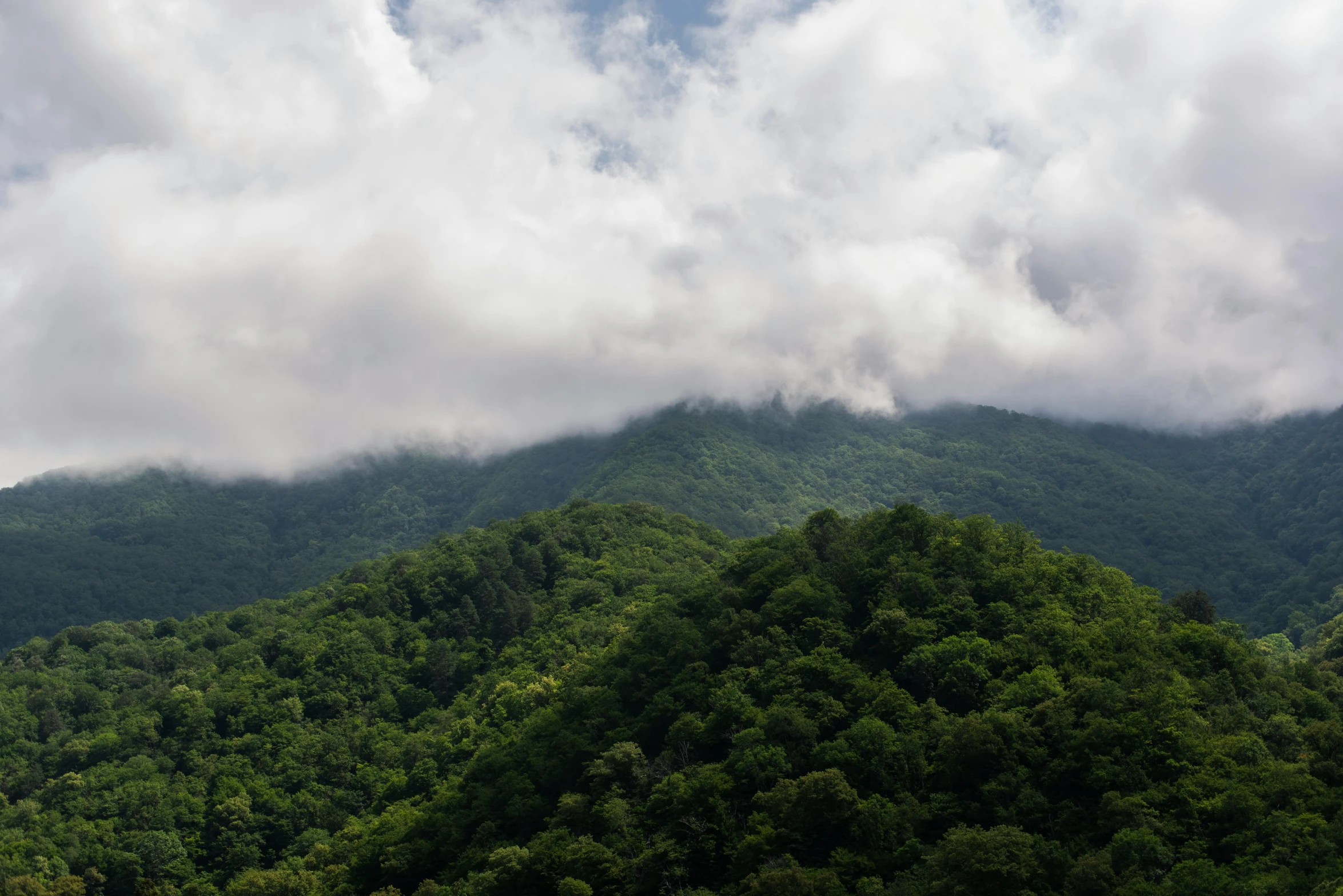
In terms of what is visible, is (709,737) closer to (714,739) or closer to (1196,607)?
(714,739)

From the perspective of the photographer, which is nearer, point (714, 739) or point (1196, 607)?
point (714, 739)

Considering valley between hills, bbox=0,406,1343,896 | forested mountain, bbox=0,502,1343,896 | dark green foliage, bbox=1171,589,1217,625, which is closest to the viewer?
forested mountain, bbox=0,502,1343,896

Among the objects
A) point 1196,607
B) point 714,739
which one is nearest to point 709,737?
point 714,739

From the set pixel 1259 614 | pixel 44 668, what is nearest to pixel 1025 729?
pixel 44 668

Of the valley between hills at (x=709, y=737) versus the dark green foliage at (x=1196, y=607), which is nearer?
the valley between hills at (x=709, y=737)

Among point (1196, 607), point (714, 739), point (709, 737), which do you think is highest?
point (1196, 607)

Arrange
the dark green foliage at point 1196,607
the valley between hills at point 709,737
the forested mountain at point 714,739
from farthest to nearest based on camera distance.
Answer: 1. the dark green foliage at point 1196,607
2. the valley between hills at point 709,737
3. the forested mountain at point 714,739

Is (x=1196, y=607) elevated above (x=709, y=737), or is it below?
above

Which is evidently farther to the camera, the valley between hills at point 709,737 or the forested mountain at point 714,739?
the valley between hills at point 709,737

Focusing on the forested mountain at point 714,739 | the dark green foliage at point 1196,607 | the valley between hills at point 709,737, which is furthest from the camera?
the dark green foliage at point 1196,607

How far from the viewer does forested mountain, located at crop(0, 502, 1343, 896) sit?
6178 centimetres

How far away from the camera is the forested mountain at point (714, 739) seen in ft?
203

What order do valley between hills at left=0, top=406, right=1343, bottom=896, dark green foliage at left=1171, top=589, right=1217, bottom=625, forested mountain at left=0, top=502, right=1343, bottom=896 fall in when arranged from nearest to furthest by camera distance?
1. forested mountain at left=0, top=502, right=1343, bottom=896
2. valley between hills at left=0, top=406, right=1343, bottom=896
3. dark green foliage at left=1171, top=589, right=1217, bottom=625

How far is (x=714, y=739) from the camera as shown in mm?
79812
